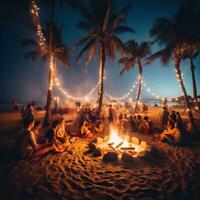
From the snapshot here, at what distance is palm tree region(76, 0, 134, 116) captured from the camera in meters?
12.9

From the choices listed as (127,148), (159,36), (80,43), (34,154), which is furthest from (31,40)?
(127,148)

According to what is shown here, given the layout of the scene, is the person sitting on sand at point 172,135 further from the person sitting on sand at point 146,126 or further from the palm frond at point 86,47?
the palm frond at point 86,47

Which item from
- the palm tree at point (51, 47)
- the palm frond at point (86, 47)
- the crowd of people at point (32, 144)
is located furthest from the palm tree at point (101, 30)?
the crowd of people at point (32, 144)

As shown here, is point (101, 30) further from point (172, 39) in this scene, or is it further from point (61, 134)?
point (61, 134)

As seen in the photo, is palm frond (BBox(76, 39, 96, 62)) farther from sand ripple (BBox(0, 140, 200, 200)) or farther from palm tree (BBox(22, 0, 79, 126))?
sand ripple (BBox(0, 140, 200, 200))

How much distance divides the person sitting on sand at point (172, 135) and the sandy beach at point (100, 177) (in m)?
1.23

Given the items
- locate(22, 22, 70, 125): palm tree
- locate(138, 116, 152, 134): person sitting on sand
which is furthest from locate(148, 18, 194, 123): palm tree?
locate(22, 22, 70, 125): palm tree

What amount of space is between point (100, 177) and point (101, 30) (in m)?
12.4

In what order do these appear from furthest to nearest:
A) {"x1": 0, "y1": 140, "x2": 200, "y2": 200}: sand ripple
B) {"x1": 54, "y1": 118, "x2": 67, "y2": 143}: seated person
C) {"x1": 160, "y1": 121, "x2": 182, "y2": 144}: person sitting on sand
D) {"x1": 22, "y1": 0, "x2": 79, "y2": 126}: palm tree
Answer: {"x1": 22, "y1": 0, "x2": 79, "y2": 126}: palm tree < {"x1": 160, "y1": 121, "x2": 182, "y2": 144}: person sitting on sand < {"x1": 54, "y1": 118, "x2": 67, "y2": 143}: seated person < {"x1": 0, "y1": 140, "x2": 200, "y2": 200}: sand ripple

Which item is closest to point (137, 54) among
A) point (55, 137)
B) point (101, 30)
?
point (101, 30)

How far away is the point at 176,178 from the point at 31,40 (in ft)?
54.4

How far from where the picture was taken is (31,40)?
14797 mm

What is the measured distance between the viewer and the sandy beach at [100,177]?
3246 mm

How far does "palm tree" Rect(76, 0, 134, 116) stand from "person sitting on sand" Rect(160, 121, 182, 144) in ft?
20.9
